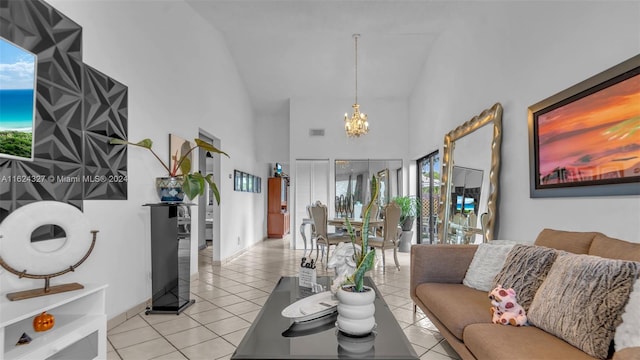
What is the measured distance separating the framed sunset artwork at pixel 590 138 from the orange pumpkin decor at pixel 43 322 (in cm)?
332

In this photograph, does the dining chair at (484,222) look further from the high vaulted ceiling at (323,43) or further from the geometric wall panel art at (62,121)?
the geometric wall panel art at (62,121)

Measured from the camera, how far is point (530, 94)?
2934 millimetres

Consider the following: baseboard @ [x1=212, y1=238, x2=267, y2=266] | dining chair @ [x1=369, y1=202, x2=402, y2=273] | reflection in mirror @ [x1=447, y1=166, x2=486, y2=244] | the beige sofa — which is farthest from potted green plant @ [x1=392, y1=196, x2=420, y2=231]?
the beige sofa

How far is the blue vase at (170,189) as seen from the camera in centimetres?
345

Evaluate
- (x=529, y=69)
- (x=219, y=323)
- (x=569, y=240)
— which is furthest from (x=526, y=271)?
(x=219, y=323)

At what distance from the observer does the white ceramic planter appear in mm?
1574

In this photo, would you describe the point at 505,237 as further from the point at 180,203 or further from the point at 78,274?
the point at 78,274

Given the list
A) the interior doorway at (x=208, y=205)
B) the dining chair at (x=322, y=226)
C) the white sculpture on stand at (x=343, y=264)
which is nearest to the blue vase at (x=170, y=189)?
the interior doorway at (x=208, y=205)

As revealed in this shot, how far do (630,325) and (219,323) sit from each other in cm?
279

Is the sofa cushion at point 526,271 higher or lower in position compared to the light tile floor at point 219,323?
higher

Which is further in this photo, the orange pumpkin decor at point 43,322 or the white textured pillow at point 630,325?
the orange pumpkin decor at point 43,322

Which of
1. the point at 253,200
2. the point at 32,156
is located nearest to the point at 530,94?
the point at 32,156

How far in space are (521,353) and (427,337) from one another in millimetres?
1399

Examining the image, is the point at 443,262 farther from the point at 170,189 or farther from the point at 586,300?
the point at 170,189
